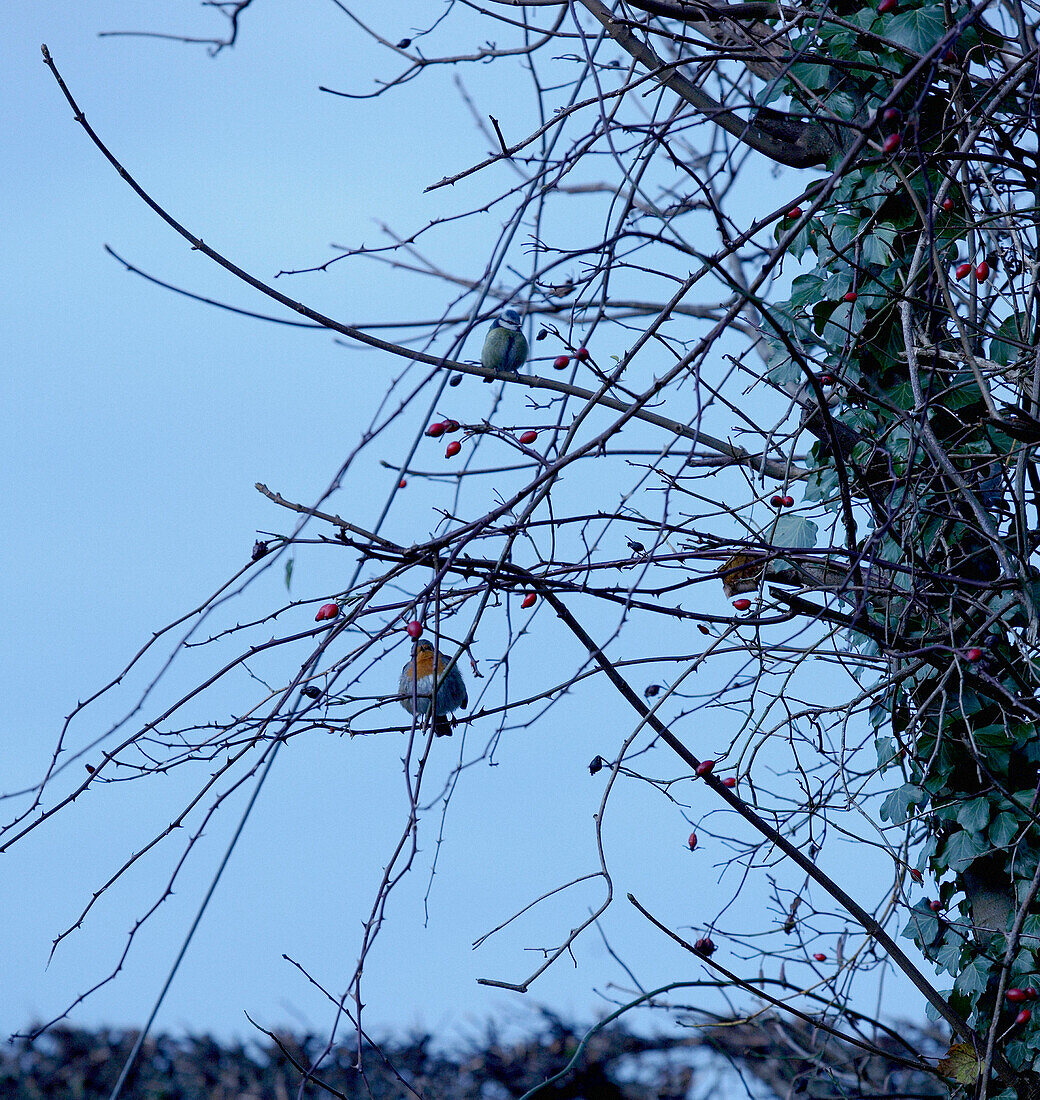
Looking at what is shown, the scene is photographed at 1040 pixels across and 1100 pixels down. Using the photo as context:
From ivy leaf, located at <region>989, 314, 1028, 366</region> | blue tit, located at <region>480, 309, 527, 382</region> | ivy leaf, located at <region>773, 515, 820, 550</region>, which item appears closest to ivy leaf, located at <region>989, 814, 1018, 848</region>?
ivy leaf, located at <region>773, 515, 820, 550</region>

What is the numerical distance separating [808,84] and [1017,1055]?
2125 millimetres

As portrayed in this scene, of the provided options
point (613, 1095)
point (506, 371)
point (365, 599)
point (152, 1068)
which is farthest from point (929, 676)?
point (152, 1068)

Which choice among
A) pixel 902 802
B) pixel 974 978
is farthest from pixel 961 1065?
pixel 902 802

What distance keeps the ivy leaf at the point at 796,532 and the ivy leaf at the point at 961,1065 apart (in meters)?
1.05

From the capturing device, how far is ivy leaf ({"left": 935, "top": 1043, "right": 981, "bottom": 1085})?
2076 mm

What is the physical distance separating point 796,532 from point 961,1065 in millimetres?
1117

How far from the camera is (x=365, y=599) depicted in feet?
5.18

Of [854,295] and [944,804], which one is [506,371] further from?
[944,804]

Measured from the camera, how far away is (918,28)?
228 centimetres

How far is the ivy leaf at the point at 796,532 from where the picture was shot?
2260mm

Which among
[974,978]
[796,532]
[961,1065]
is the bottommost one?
[961,1065]

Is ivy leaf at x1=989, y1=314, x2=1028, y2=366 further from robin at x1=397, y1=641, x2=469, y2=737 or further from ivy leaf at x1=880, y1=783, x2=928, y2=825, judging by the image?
robin at x1=397, y1=641, x2=469, y2=737

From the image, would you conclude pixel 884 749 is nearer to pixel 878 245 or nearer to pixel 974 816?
pixel 974 816

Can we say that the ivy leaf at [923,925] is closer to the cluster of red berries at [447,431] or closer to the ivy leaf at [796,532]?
the ivy leaf at [796,532]
